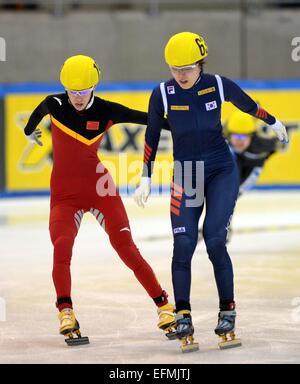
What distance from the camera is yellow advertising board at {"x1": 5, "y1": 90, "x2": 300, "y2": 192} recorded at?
1586cm

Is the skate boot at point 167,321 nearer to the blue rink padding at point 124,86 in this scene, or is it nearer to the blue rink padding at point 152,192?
the blue rink padding at point 152,192

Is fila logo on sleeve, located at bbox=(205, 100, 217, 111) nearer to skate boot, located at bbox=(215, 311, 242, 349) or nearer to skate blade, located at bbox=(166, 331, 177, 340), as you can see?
skate boot, located at bbox=(215, 311, 242, 349)

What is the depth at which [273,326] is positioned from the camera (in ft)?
23.7

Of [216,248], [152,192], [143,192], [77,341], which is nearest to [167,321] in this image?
[77,341]

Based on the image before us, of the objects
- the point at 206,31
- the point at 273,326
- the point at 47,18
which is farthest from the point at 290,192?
the point at 273,326

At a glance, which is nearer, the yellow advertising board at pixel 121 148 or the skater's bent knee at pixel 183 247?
the skater's bent knee at pixel 183 247

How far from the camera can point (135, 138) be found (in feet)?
53.2

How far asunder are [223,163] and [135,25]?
37.3ft

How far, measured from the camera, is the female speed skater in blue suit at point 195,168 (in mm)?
6531

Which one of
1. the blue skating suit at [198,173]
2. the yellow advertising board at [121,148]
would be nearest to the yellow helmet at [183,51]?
the blue skating suit at [198,173]

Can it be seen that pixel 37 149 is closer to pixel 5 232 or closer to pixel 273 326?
pixel 5 232

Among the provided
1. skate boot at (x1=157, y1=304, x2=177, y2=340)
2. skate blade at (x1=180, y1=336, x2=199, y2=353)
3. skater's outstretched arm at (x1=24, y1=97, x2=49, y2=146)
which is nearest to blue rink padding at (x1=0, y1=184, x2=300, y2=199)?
skater's outstretched arm at (x1=24, y1=97, x2=49, y2=146)

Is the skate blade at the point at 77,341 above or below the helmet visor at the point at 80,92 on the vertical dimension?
below

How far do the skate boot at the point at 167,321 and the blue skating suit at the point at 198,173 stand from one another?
1.46ft
